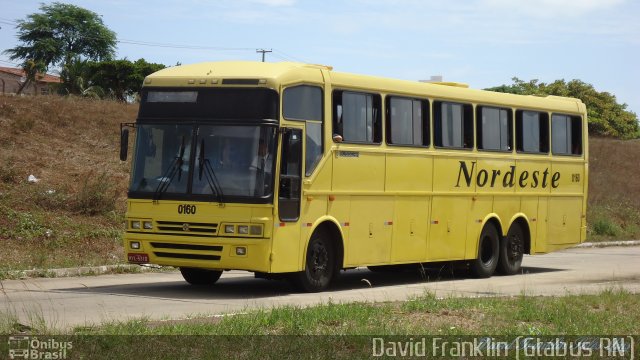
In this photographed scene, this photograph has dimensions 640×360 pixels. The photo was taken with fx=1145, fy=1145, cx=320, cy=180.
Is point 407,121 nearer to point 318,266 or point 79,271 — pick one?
point 318,266

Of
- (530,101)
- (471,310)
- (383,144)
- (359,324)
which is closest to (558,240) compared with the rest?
(530,101)

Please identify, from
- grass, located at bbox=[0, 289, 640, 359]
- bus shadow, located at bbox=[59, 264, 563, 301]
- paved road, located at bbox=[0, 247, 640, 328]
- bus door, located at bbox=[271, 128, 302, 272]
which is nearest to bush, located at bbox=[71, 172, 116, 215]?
paved road, located at bbox=[0, 247, 640, 328]

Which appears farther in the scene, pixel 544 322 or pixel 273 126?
pixel 273 126

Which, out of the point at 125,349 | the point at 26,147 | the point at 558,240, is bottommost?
the point at 125,349

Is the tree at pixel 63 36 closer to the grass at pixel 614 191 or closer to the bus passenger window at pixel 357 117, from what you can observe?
the grass at pixel 614 191

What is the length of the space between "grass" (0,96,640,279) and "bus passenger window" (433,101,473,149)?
22.2 feet

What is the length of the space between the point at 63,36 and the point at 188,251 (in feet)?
292

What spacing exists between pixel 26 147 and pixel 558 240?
47.7ft

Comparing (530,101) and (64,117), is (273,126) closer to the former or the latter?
(530,101)

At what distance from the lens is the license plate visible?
682 inches

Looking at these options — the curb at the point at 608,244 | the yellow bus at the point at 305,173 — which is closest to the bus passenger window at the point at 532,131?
the yellow bus at the point at 305,173

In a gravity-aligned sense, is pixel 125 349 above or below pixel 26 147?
below

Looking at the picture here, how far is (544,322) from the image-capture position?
13008 mm

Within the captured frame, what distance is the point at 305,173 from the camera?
57.9ft
